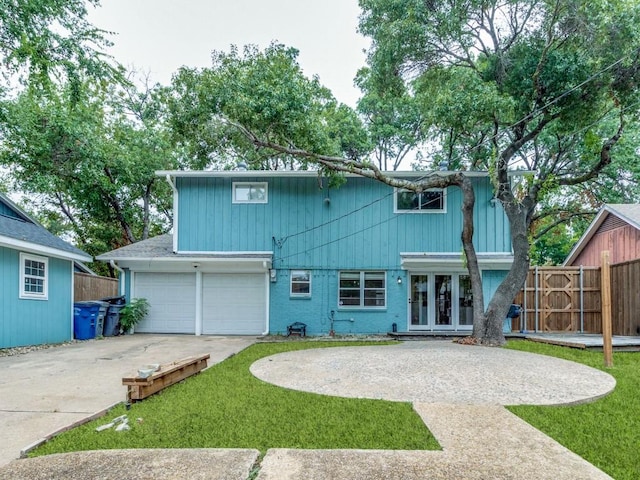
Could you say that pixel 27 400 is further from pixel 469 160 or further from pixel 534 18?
pixel 469 160

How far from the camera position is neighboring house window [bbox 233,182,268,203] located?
1217 centimetres

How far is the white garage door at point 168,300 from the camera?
40.0 ft

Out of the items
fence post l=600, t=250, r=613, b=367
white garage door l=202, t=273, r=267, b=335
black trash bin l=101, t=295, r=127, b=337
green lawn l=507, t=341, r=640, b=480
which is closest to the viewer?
green lawn l=507, t=341, r=640, b=480

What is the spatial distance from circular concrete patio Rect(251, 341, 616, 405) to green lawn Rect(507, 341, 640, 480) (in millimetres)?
198

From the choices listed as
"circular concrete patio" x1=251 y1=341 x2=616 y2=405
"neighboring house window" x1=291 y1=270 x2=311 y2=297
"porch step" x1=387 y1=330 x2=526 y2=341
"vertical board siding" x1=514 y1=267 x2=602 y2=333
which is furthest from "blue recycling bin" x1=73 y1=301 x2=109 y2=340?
"vertical board siding" x1=514 y1=267 x2=602 y2=333

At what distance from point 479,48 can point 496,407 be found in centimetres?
974

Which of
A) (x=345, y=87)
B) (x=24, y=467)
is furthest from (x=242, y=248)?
(x=345, y=87)

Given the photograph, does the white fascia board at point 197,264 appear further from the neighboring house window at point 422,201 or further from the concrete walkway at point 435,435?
the concrete walkway at point 435,435

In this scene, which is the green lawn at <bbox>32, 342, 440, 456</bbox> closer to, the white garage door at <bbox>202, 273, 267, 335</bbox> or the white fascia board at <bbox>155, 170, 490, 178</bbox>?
the white garage door at <bbox>202, 273, 267, 335</bbox>

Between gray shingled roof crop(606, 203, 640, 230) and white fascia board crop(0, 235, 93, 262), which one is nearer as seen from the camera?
white fascia board crop(0, 235, 93, 262)

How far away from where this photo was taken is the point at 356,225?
12047mm

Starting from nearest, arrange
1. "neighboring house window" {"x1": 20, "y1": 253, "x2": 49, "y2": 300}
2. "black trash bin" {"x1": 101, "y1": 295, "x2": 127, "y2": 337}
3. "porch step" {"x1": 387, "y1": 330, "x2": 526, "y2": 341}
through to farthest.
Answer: "neighboring house window" {"x1": 20, "y1": 253, "x2": 49, "y2": 300} < "porch step" {"x1": 387, "y1": 330, "x2": 526, "y2": 341} < "black trash bin" {"x1": 101, "y1": 295, "x2": 127, "y2": 337}

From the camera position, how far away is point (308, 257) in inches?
471

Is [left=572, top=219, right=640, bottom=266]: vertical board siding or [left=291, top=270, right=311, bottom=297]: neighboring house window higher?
[left=572, top=219, right=640, bottom=266]: vertical board siding
